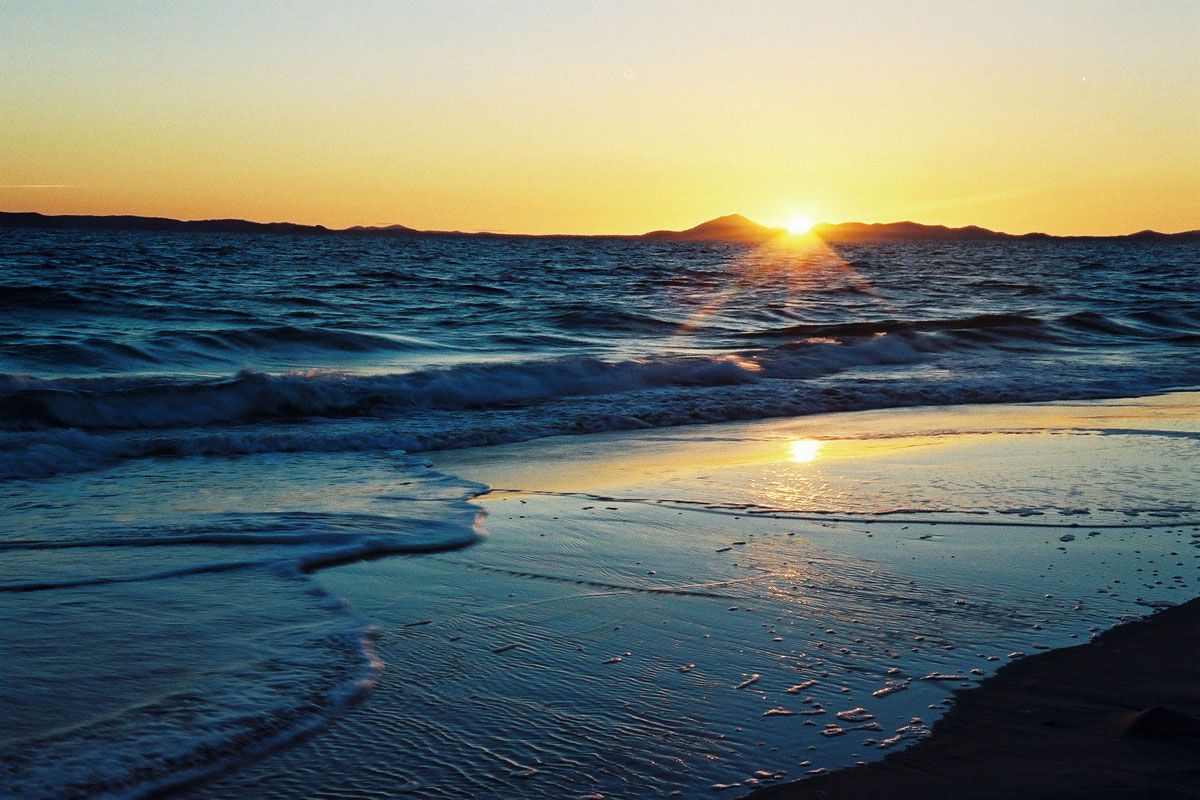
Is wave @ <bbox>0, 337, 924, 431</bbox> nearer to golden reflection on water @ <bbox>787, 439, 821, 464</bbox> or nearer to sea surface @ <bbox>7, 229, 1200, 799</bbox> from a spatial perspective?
sea surface @ <bbox>7, 229, 1200, 799</bbox>

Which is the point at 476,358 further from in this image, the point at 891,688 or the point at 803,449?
the point at 891,688

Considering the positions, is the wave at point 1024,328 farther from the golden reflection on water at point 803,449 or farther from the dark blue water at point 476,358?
the golden reflection on water at point 803,449

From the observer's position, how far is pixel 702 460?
7512 millimetres

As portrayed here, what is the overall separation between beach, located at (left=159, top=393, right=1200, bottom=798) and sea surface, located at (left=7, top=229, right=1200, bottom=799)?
0.22 metres

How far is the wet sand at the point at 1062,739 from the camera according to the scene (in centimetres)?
243

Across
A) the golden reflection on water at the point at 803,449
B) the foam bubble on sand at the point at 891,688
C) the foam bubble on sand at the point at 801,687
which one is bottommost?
the foam bubble on sand at the point at 801,687

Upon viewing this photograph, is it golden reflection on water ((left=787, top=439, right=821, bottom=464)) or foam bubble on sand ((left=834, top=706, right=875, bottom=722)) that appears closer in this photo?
foam bubble on sand ((left=834, top=706, right=875, bottom=722))

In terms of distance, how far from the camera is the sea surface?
3.03 metres

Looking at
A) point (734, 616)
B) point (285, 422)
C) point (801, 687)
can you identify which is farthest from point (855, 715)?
point (285, 422)

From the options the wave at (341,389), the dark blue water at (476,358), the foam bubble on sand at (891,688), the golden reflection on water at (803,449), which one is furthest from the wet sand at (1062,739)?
the wave at (341,389)

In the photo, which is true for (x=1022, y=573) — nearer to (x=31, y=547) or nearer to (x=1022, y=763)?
(x=1022, y=763)

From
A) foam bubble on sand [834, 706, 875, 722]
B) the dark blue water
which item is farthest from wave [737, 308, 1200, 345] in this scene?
foam bubble on sand [834, 706, 875, 722]

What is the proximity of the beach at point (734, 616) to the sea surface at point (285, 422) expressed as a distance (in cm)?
22

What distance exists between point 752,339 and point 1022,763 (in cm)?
1683
